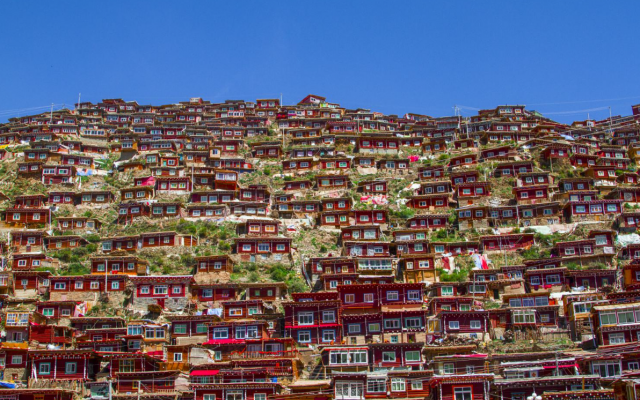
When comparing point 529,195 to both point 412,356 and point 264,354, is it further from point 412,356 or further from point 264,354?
point 264,354

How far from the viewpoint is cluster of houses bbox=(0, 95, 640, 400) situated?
58.3 metres

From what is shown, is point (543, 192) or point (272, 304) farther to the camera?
point (543, 192)

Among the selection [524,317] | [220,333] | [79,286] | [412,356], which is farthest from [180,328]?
[524,317]

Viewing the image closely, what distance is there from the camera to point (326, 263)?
8062 centimetres

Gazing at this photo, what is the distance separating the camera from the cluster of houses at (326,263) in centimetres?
5831

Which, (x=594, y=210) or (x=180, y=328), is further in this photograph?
(x=594, y=210)

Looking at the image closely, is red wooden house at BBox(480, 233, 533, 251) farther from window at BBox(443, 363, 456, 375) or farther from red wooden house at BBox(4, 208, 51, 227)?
red wooden house at BBox(4, 208, 51, 227)

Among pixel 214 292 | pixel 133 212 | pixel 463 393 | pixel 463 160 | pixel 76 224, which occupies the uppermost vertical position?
pixel 463 160

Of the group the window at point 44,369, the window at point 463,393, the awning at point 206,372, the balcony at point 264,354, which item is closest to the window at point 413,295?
the balcony at point 264,354

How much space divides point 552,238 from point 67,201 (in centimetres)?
6443

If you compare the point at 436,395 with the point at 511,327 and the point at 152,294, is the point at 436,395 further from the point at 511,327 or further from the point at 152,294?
the point at 152,294

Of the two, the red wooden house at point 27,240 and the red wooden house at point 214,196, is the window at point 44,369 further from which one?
the red wooden house at point 214,196

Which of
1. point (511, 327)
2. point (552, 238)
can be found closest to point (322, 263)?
point (511, 327)

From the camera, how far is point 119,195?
346 ft
